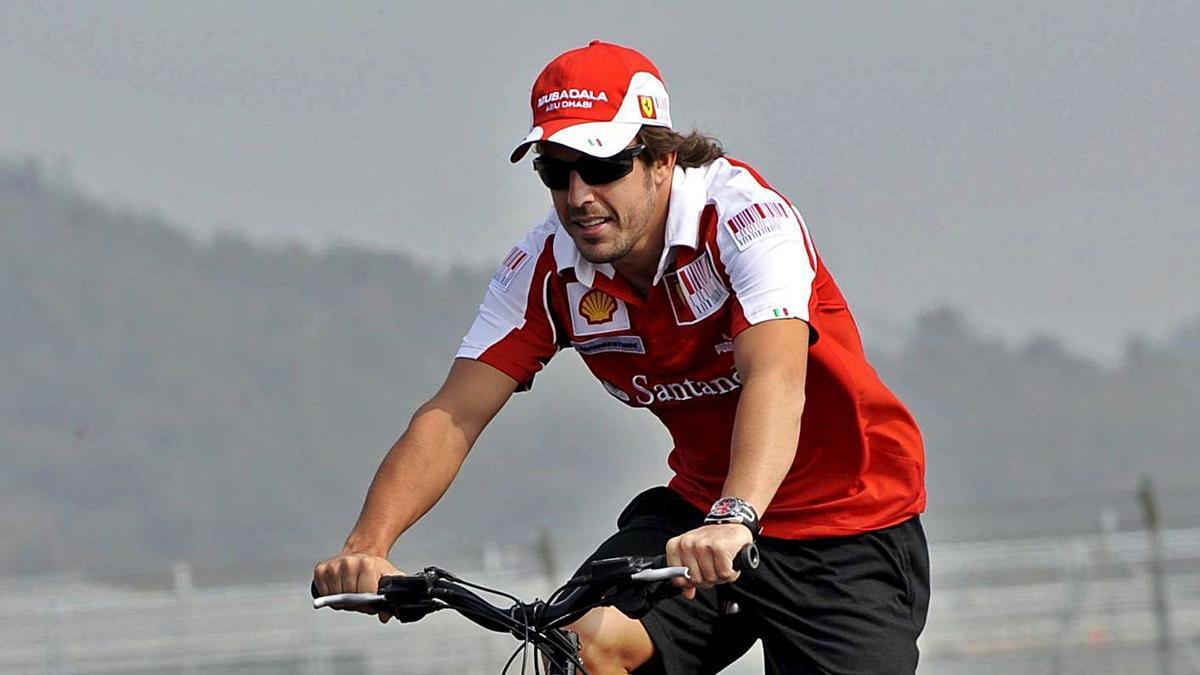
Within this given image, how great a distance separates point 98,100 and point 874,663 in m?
39.3

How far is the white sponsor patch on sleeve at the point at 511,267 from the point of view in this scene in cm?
504

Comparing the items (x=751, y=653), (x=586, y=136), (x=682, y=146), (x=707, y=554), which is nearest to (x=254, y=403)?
(x=751, y=653)

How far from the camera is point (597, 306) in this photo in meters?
4.88

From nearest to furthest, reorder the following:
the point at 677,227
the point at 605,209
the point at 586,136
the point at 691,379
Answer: the point at 586,136 → the point at 605,209 → the point at 677,227 → the point at 691,379

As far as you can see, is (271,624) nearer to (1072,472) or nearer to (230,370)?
(230,370)

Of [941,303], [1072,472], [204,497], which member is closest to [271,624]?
[941,303]

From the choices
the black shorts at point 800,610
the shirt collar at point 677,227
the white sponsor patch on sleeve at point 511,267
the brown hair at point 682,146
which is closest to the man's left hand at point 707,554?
the black shorts at point 800,610

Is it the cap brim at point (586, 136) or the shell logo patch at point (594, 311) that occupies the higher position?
the cap brim at point (586, 136)

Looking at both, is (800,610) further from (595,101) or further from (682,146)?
(595,101)

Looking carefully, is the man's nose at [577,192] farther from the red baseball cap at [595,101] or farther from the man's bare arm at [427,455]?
the man's bare arm at [427,455]

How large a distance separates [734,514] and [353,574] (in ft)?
2.90

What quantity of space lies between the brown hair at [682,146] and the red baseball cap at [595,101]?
31 millimetres

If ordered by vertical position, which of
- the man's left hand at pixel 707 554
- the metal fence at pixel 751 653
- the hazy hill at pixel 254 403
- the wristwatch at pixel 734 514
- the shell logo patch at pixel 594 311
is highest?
the hazy hill at pixel 254 403

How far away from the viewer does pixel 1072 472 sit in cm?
5472
